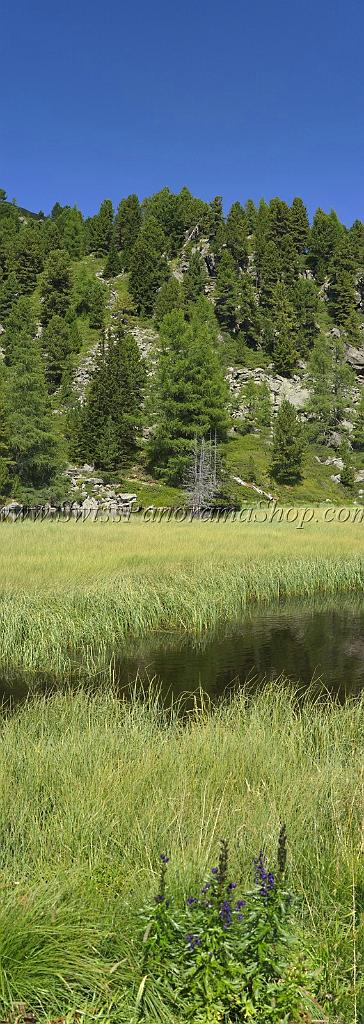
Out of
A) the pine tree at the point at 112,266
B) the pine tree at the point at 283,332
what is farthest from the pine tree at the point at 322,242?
the pine tree at the point at 112,266

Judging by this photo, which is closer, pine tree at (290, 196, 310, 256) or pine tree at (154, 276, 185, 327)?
pine tree at (154, 276, 185, 327)

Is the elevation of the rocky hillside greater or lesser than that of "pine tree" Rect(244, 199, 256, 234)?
lesser

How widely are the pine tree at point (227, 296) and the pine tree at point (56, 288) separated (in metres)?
20.9

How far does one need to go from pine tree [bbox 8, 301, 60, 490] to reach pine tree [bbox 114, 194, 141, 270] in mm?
63537

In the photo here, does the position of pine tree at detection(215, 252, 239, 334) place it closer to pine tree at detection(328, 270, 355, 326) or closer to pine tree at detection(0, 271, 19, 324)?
pine tree at detection(328, 270, 355, 326)

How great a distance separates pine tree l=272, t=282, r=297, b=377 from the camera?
78625mm

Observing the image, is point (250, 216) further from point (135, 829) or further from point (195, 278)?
point (135, 829)

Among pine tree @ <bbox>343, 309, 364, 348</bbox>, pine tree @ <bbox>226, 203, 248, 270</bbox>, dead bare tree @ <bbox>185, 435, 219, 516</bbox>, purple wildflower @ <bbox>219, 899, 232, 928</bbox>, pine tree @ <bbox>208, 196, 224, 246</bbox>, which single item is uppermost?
pine tree @ <bbox>208, 196, 224, 246</bbox>

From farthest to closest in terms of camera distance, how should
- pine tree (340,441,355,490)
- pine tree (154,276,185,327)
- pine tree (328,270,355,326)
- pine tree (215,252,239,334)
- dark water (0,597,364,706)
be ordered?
pine tree (328,270,355,326) → pine tree (215,252,239,334) → pine tree (154,276,185,327) → pine tree (340,441,355,490) → dark water (0,597,364,706)

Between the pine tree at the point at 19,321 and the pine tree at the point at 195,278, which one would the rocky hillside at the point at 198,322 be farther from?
the pine tree at the point at 19,321

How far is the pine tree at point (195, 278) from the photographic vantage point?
289ft

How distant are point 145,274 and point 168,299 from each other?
9759 mm

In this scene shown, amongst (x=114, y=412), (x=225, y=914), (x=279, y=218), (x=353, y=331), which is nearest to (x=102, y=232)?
(x=279, y=218)

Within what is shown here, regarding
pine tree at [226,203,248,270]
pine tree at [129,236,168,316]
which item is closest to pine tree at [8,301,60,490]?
pine tree at [129,236,168,316]
